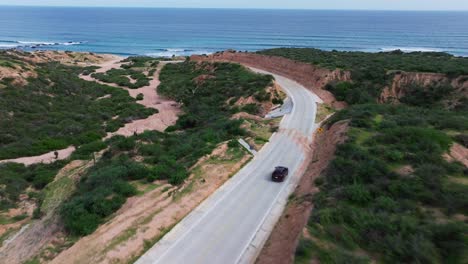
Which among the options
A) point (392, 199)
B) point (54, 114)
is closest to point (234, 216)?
point (392, 199)

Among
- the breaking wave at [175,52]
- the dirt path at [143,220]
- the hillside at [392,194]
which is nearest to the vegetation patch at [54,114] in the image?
the dirt path at [143,220]

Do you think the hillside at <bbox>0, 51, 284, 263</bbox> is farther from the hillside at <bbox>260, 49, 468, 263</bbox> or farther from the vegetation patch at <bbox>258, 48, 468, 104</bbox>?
the vegetation patch at <bbox>258, 48, 468, 104</bbox>

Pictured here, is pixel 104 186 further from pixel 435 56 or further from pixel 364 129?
pixel 435 56

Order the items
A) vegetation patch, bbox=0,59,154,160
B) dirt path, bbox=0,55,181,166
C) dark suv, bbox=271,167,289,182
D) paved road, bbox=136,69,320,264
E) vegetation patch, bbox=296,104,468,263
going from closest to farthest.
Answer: vegetation patch, bbox=296,104,468,263 < paved road, bbox=136,69,320,264 < dark suv, bbox=271,167,289,182 < dirt path, bbox=0,55,181,166 < vegetation patch, bbox=0,59,154,160

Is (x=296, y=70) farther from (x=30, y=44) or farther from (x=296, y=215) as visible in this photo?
(x=30, y=44)

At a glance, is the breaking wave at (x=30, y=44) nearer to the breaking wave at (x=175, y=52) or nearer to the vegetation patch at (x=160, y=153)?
the breaking wave at (x=175, y=52)

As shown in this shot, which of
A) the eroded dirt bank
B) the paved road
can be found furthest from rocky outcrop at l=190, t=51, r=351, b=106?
the paved road
